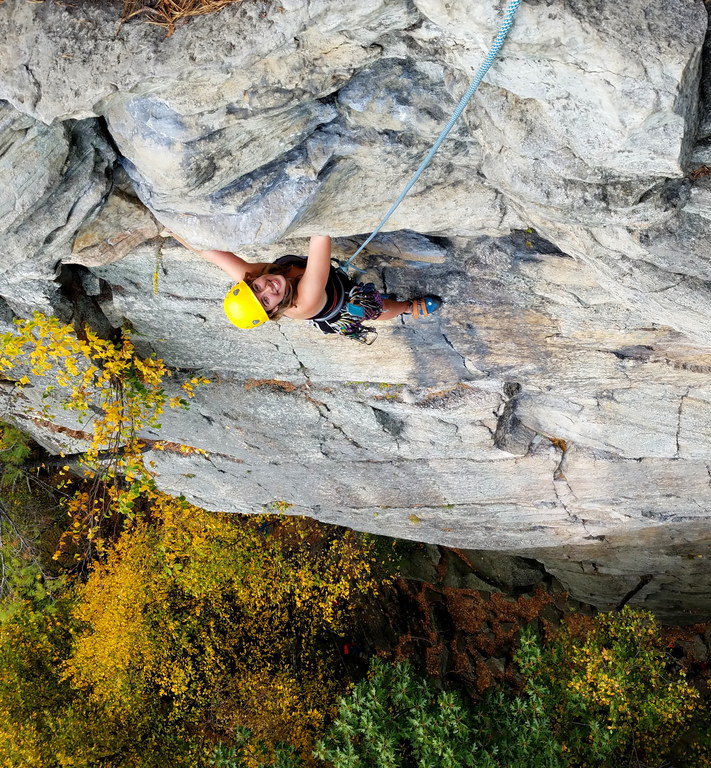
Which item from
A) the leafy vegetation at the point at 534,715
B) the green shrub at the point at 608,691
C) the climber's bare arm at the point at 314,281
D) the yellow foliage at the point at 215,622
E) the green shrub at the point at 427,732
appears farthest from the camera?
the yellow foliage at the point at 215,622

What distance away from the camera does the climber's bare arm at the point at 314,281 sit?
191 inches

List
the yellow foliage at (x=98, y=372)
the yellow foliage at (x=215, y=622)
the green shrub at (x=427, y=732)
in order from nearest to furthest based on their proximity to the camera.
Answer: the yellow foliage at (x=98, y=372) → the green shrub at (x=427, y=732) → the yellow foliage at (x=215, y=622)

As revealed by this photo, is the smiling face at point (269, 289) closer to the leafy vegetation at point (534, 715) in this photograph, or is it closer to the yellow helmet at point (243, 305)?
the yellow helmet at point (243, 305)

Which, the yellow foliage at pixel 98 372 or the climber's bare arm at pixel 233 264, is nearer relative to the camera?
the climber's bare arm at pixel 233 264

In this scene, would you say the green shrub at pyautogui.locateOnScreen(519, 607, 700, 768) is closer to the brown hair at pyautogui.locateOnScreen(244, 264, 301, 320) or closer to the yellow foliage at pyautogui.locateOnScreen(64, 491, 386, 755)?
the yellow foliage at pyautogui.locateOnScreen(64, 491, 386, 755)

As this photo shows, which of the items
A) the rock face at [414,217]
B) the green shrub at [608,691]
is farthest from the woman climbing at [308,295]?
the green shrub at [608,691]

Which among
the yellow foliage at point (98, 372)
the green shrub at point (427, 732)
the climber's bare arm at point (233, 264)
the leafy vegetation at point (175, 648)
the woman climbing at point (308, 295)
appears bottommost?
the leafy vegetation at point (175, 648)

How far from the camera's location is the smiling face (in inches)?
196

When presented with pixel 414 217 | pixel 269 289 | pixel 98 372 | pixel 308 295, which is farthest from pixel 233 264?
pixel 98 372

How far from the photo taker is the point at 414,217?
4719 millimetres

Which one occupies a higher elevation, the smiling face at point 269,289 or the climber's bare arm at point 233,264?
the climber's bare arm at point 233,264

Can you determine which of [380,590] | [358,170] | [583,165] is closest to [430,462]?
[358,170]

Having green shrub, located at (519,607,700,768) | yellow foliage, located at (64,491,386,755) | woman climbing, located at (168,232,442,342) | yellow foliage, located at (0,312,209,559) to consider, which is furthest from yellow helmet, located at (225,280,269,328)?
yellow foliage, located at (64,491,386,755)

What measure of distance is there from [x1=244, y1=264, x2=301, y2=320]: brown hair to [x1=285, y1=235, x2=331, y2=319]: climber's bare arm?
66 mm
